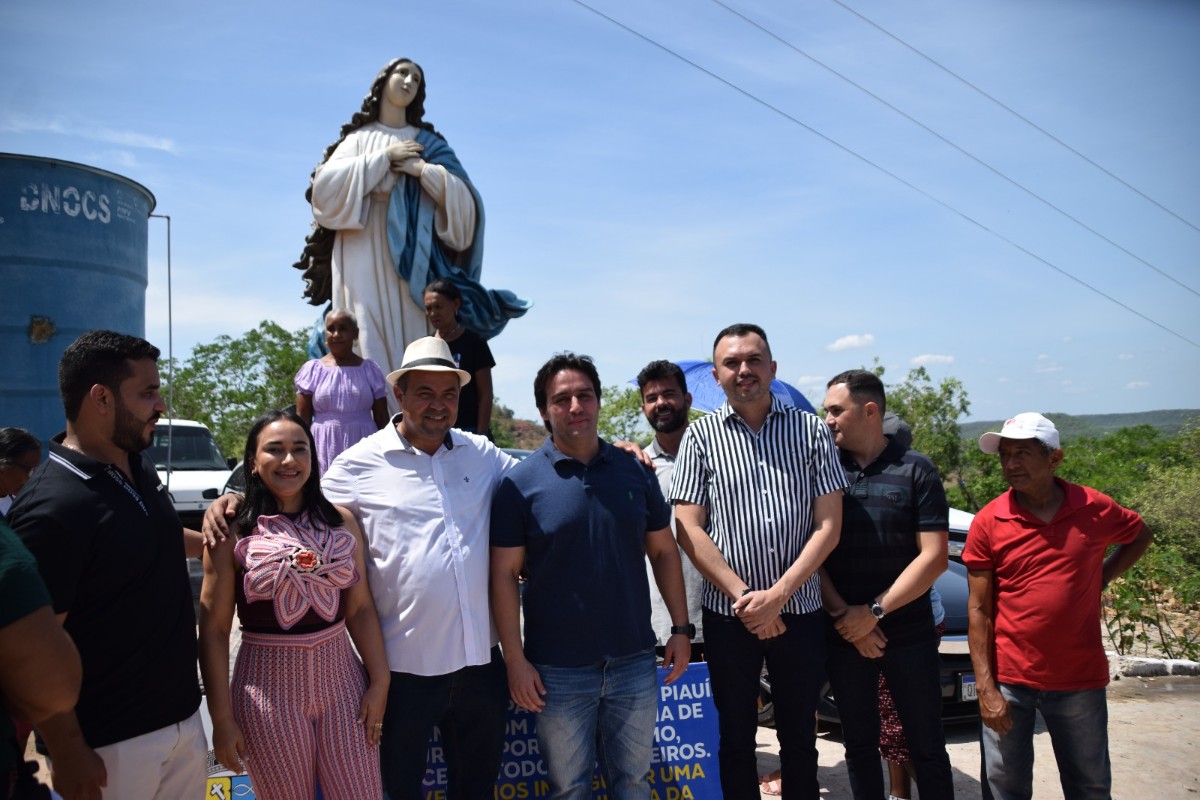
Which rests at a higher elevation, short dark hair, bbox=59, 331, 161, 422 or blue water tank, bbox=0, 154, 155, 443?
blue water tank, bbox=0, 154, 155, 443

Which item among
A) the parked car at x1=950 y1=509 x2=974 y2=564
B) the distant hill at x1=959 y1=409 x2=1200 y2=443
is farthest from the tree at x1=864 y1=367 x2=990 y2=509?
the parked car at x1=950 y1=509 x2=974 y2=564

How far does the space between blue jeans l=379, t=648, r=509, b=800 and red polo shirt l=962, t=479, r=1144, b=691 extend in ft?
6.64

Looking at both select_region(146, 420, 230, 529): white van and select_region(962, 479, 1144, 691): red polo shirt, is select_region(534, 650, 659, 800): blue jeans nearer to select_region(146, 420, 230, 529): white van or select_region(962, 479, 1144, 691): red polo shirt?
select_region(962, 479, 1144, 691): red polo shirt

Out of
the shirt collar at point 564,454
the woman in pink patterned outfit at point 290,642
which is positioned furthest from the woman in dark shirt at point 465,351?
the woman in pink patterned outfit at point 290,642

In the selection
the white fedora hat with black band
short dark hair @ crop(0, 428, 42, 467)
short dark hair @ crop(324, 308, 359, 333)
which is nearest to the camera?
the white fedora hat with black band

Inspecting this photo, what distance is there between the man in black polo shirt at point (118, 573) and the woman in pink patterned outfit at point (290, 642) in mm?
153

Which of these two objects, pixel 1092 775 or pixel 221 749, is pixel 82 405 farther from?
pixel 1092 775

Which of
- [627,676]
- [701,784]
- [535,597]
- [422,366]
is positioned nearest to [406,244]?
[422,366]

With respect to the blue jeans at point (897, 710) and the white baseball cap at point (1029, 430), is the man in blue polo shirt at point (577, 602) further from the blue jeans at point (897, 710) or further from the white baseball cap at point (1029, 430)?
the white baseball cap at point (1029, 430)

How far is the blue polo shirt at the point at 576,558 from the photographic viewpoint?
320 centimetres

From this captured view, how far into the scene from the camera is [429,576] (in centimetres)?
314

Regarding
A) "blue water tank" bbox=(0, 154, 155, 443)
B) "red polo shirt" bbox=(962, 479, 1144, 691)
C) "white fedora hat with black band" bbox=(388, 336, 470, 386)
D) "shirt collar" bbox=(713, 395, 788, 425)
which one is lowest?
"red polo shirt" bbox=(962, 479, 1144, 691)

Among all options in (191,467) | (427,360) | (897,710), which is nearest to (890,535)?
(897,710)

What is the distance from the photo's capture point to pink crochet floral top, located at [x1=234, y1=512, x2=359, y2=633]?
9.53 feet
